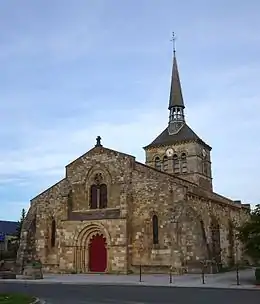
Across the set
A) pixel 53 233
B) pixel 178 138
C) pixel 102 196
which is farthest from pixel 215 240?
pixel 178 138

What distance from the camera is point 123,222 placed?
34750mm

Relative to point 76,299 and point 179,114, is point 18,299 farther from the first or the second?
point 179,114

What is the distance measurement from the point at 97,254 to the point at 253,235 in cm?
1456

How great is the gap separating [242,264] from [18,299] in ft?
101

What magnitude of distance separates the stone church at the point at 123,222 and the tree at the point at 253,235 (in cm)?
590

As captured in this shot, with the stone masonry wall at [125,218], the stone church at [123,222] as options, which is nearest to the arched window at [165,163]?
the stone church at [123,222]

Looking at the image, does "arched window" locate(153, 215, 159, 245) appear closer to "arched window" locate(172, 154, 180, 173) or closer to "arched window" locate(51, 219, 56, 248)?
"arched window" locate(51, 219, 56, 248)

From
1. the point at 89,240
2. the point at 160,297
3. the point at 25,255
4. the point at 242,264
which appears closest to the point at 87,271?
the point at 89,240

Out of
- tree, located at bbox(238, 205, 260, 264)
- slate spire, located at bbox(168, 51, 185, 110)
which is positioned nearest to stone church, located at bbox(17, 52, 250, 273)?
tree, located at bbox(238, 205, 260, 264)

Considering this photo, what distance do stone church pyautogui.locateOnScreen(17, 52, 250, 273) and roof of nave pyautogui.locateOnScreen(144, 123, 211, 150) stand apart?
39.1ft

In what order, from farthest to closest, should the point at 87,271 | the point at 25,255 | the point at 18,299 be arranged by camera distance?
the point at 25,255
the point at 87,271
the point at 18,299

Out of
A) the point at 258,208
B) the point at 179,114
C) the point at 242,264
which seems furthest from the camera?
the point at 179,114

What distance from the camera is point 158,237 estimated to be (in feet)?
112

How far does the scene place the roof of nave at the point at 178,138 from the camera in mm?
52425
